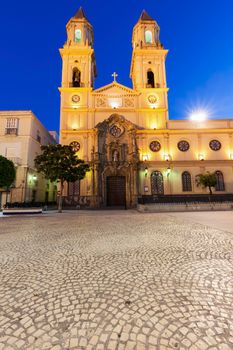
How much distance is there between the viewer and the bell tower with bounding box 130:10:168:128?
25969 mm

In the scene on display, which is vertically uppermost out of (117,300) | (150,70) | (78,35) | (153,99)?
(78,35)

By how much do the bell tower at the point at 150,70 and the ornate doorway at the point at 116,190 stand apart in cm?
918

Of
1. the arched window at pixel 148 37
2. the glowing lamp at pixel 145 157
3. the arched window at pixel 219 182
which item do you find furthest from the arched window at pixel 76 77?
the arched window at pixel 219 182

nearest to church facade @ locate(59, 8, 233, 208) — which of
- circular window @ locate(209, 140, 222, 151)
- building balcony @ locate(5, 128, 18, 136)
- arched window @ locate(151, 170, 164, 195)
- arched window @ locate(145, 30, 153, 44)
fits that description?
arched window @ locate(151, 170, 164, 195)

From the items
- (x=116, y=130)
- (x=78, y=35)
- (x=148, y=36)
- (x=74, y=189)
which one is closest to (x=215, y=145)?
(x=116, y=130)

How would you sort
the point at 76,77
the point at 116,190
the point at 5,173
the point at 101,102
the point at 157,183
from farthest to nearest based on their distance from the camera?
the point at 76,77
the point at 101,102
the point at 116,190
the point at 157,183
the point at 5,173

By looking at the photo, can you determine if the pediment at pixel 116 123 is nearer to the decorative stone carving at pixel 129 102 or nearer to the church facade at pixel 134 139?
the church facade at pixel 134 139

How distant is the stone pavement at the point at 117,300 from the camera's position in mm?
1631

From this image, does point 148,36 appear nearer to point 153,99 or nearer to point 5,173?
point 153,99

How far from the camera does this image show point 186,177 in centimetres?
2423

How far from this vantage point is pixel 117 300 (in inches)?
89.6

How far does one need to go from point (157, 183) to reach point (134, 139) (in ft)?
22.9

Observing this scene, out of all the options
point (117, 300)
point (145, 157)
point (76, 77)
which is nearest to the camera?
point (117, 300)

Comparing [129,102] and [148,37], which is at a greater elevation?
[148,37]
